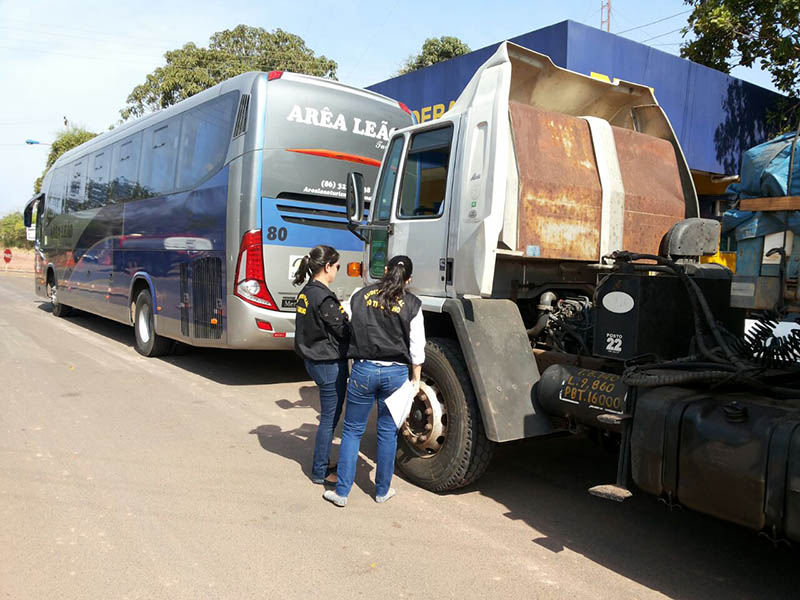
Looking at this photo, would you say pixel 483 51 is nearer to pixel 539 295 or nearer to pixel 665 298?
pixel 539 295

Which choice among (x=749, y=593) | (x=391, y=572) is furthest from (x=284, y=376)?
(x=749, y=593)

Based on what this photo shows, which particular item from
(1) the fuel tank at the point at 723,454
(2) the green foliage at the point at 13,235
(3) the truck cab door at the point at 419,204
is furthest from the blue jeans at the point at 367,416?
(2) the green foliage at the point at 13,235

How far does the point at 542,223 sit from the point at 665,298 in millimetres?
1088

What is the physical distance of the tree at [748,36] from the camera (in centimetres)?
1075

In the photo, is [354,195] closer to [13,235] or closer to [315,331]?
[315,331]

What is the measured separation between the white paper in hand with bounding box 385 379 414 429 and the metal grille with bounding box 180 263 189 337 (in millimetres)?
5131

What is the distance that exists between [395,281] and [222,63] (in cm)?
2693

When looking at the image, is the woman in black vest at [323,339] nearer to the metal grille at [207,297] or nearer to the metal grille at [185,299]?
the metal grille at [207,297]

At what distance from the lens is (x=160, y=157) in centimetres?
937

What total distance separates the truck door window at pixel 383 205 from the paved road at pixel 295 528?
5.30 feet

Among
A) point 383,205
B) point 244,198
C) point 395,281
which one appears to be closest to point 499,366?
point 395,281

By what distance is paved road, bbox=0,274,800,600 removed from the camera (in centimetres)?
334

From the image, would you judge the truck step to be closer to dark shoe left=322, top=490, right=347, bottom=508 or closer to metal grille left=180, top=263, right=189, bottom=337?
dark shoe left=322, top=490, right=347, bottom=508

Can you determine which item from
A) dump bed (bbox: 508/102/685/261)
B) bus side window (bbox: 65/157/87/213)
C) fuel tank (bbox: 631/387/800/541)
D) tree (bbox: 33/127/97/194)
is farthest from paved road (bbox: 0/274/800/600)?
tree (bbox: 33/127/97/194)
